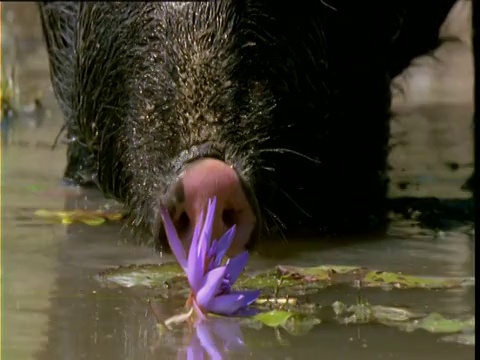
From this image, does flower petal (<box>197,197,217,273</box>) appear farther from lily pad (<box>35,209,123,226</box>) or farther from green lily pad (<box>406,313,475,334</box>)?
lily pad (<box>35,209,123,226</box>)

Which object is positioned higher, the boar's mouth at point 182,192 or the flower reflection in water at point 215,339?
the boar's mouth at point 182,192

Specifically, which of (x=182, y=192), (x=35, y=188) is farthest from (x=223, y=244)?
(x=35, y=188)

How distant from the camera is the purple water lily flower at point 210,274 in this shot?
1.40 m

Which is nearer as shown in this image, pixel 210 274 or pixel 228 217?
pixel 210 274

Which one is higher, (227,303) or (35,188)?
(227,303)

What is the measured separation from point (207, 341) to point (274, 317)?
120 mm

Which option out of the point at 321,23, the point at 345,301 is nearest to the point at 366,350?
the point at 345,301

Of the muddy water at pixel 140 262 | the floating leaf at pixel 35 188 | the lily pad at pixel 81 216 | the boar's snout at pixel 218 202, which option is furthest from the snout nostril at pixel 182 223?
the floating leaf at pixel 35 188

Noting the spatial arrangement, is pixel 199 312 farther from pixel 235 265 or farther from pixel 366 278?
pixel 366 278

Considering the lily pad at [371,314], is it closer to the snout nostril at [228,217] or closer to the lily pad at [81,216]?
the snout nostril at [228,217]

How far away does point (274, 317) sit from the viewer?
1428 millimetres

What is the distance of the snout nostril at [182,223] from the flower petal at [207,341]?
0.65 ft

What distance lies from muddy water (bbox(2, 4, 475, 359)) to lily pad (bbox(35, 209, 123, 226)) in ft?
0.11

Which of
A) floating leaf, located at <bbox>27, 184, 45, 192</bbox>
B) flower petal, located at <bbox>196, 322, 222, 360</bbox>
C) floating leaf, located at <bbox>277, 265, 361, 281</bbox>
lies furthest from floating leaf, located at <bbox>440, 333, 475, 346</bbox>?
floating leaf, located at <bbox>27, 184, 45, 192</bbox>
